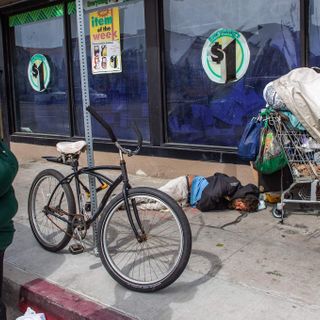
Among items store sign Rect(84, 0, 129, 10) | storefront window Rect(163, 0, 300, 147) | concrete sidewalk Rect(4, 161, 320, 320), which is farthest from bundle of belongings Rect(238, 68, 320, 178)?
store sign Rect(84, 0, 129, 10)

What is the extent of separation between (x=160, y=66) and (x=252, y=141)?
2462 mm

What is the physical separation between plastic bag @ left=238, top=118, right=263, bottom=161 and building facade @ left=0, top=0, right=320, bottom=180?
117 centimetres

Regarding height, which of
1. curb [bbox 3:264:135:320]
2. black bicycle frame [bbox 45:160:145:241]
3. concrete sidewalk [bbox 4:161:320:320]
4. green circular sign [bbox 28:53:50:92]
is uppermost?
green circular sign [bbox 28:53:50:92]

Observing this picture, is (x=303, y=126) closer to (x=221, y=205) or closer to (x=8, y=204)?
(x=221, y=205)

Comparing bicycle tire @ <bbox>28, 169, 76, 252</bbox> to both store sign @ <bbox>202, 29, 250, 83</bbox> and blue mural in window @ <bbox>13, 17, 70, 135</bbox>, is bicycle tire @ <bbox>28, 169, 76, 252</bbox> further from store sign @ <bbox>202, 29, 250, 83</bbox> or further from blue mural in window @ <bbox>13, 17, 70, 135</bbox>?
blue mural in window @ <bbox>13, 17, 70, 135</bbox>

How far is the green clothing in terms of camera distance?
2.97 meters

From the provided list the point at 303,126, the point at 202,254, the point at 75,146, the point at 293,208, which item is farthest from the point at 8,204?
the point at 293,208

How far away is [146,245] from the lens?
414 centimetres

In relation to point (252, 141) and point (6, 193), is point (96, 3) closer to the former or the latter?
point (252, 141)

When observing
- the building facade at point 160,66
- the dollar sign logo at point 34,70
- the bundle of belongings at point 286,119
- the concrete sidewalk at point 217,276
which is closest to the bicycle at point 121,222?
the concrete sidewalk at point 217,276

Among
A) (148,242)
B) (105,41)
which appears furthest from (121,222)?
(105,41)

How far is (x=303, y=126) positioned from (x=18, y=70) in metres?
6.48

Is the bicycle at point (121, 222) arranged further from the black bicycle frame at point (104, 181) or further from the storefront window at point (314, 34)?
the storefront window at point (314, 34)

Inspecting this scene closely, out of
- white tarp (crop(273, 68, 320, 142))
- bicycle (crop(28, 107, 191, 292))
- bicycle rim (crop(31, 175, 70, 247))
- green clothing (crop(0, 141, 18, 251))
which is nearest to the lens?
green clothing (crop(0, 141, 18, 251))
